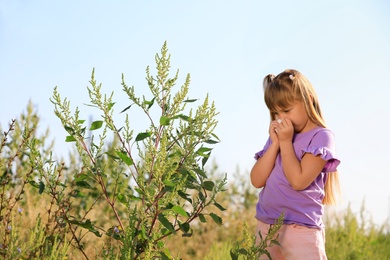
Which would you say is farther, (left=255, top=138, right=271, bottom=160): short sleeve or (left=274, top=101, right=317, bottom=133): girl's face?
(left=255, top=138, right=271, bottom=160): short sleeve

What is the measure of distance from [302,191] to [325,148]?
0.27 metres

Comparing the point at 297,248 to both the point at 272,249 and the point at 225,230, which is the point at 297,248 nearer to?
the point at 272,249

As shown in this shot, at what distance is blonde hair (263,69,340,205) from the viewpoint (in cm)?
342

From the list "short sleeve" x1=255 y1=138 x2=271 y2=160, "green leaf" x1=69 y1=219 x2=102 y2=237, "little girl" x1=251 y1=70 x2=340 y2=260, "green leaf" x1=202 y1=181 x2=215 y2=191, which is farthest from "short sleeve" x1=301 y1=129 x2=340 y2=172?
"green leaf" x1=69 y1=219 x2=102 y2=237

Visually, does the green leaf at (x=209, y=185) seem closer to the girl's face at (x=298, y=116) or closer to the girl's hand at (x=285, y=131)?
the girl's hand at (x=285, y=131)

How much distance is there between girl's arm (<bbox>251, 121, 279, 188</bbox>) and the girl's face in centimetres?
10

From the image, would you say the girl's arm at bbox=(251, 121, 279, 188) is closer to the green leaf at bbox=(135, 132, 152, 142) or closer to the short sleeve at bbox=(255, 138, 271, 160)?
the short sleeve at bbox=(255, 138, 271, 160)

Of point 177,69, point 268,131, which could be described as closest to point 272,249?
point 268,131

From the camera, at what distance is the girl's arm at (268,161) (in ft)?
11.0

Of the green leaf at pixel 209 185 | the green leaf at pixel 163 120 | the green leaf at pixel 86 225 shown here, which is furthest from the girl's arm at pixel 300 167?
the green leaf at pixel 86 225

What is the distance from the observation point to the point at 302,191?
3273mm

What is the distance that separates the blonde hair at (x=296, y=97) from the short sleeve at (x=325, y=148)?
0.11 meters

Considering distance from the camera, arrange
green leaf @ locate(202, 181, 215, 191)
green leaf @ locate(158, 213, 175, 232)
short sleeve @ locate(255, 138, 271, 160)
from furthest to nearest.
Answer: short sleeve @ locate(255, 138, 271, 160), green leaf @ locate(202, 181, 215, 191), green leaf @ locate(158, 213, 175, 232)

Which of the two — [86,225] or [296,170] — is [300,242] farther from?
[86,225]
